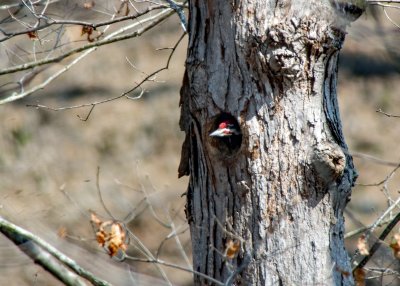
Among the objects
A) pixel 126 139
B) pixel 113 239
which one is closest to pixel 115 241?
pixel 113 239

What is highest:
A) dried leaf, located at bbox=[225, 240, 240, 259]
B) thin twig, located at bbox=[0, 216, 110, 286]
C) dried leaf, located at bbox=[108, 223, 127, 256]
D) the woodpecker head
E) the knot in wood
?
the woodpecker head

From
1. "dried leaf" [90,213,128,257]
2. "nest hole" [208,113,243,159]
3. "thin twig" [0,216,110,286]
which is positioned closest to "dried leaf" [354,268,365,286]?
"nest hole" [208,113,243,159]

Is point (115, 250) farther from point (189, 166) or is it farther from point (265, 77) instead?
point (265, 77)

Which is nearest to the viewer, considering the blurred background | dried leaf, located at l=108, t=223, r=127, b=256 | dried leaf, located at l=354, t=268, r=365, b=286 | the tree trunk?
the tree trunk

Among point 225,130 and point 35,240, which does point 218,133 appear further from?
point 35,240

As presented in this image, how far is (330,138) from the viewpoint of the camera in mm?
3383

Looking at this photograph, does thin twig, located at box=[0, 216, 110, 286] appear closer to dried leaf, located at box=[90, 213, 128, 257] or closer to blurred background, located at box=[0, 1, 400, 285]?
dried leaf, located at box=[90, 213, 128, 257]

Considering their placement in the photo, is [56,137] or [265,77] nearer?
[265,77]

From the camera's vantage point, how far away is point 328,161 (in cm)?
330

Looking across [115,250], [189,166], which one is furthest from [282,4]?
[115,250]

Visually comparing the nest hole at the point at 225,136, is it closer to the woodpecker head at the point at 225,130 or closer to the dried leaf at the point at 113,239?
the woodpecker head at the point at 225,130

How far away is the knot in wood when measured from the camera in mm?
3305

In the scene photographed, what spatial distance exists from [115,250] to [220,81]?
1.12 metres

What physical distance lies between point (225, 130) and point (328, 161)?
45 cm
